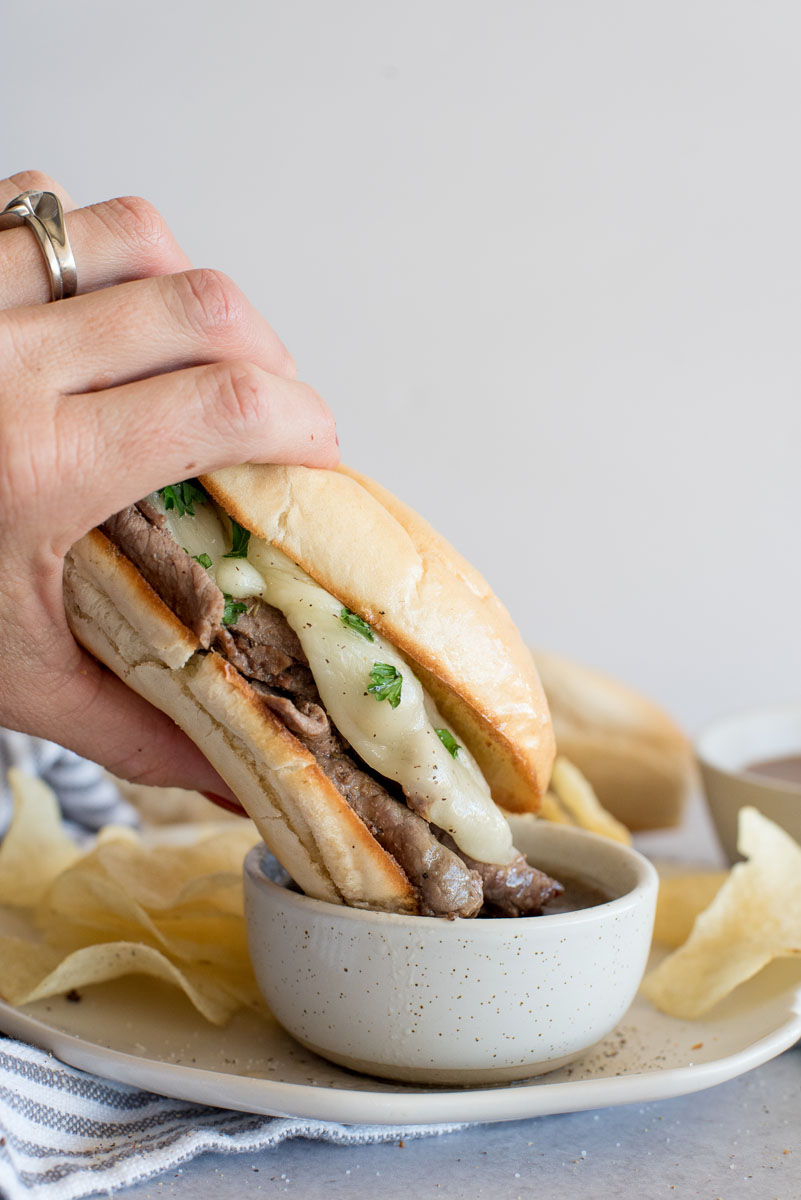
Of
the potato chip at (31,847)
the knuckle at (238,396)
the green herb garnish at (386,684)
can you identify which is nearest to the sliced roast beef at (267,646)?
the green herb garnish at (386,684)

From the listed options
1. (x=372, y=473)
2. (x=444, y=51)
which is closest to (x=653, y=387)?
(x=372, y=473)

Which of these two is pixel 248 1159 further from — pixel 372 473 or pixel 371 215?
pixel 371 215

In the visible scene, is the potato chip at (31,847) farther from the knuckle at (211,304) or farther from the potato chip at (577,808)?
the knuckle at (211,304)

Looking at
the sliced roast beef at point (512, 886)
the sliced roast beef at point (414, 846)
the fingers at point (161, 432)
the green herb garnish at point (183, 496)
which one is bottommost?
the sliced roast beef at point (512, 886)

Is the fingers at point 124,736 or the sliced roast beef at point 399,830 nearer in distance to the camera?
the sliced roast beef at point 399,830

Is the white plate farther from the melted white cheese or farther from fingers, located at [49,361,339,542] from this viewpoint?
fingers, located at [49,361,339,542]

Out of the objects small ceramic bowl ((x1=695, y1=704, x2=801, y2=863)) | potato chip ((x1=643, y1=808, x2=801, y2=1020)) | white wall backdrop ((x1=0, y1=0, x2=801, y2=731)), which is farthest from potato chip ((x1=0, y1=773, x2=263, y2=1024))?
white wall backdrop ((x1=0, y1=0, x2=801, y2=731))
